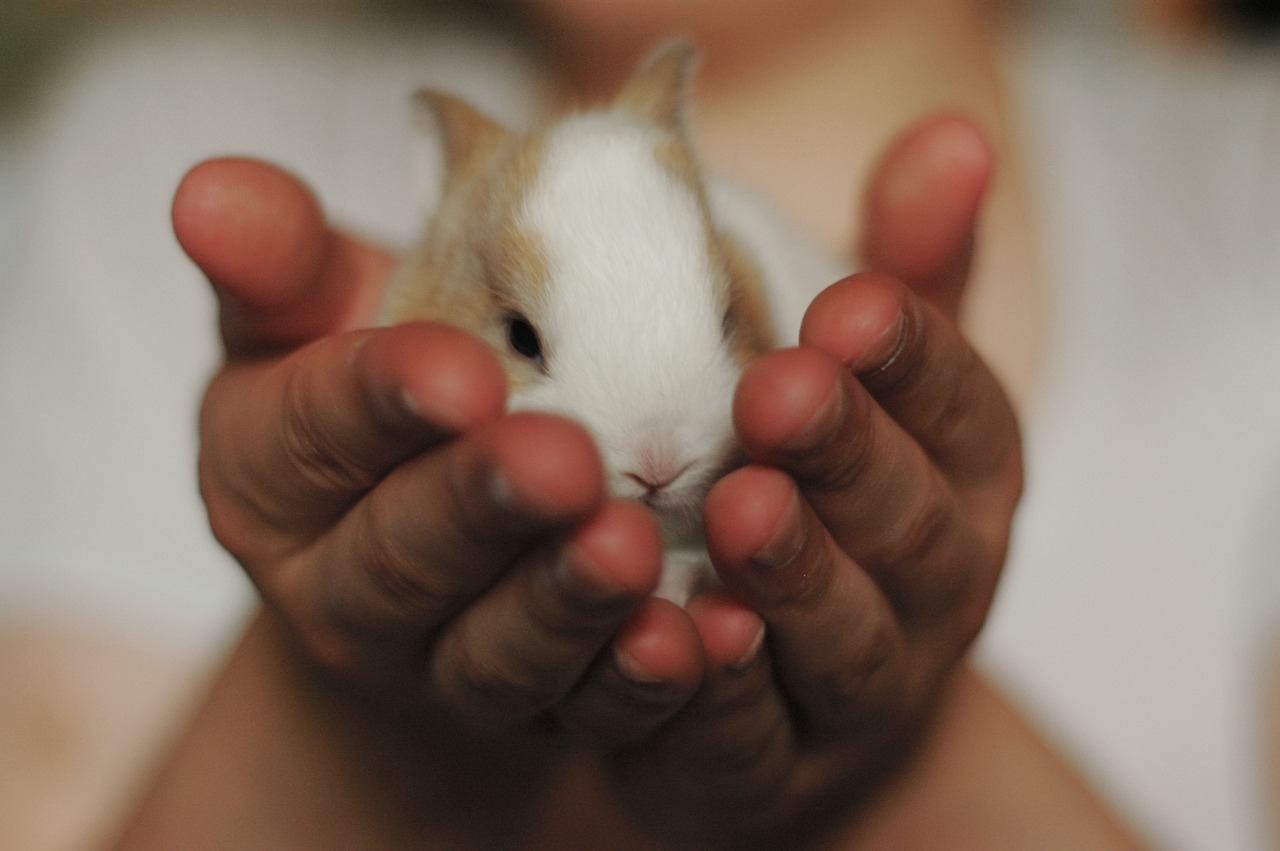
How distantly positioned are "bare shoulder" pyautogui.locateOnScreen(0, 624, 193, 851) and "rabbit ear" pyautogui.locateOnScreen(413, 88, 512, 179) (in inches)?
65.3

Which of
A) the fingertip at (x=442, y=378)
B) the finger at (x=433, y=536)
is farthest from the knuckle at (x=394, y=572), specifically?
the fingertip at (x=442, y=378)

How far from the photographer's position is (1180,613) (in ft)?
8.01

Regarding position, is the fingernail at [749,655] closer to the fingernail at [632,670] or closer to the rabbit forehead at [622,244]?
the fingernail at [632,670]

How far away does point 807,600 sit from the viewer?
1.01 meters

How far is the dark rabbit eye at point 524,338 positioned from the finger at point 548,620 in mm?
370

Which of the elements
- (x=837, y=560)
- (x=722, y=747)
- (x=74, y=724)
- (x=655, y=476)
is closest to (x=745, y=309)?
(x=655, y=476)

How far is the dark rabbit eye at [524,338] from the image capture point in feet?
4.07

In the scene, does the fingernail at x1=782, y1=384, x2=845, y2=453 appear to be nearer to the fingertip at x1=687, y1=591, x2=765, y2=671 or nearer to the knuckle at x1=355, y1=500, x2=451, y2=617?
the fingertip at x1=687, y1=591, x2=765, y2=671

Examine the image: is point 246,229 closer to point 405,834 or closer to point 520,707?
point 520,707

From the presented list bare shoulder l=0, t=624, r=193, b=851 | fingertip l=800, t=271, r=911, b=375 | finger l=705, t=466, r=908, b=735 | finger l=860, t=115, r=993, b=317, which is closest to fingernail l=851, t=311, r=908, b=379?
fingertip l=800, t=271, r=911, b=375

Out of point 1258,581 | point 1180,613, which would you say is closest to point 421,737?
point 1180,613

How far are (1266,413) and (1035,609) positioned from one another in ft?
2.60

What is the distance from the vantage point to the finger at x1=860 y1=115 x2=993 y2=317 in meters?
1.58

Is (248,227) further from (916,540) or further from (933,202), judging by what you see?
(933,202)
